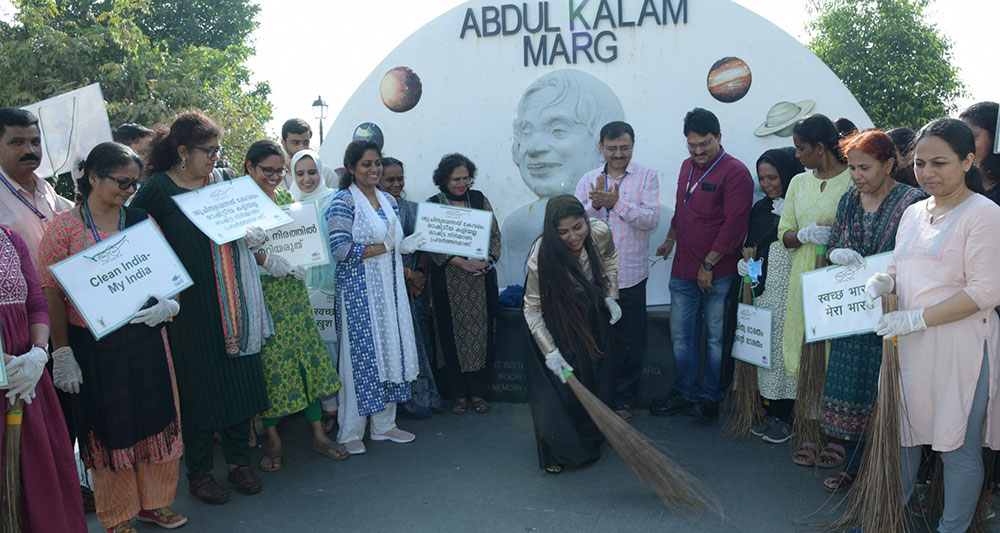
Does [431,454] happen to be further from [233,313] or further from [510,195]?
[510,195]

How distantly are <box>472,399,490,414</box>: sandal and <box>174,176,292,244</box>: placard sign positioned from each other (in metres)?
1.91

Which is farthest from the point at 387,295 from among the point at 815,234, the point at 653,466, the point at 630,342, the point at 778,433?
the point at 778,433

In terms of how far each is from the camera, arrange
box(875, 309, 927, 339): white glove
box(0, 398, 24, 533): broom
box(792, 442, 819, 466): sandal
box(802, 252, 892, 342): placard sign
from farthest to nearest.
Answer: box(792, 442, 819, 466): sandal → box(802, 252, 892, 342): placard sign → box(875, 309, 927, 339): white glove → box(0, 398, 24, 533): broom

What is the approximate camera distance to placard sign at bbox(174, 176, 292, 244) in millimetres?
3096

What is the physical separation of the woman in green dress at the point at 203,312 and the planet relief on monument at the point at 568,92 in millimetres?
2539

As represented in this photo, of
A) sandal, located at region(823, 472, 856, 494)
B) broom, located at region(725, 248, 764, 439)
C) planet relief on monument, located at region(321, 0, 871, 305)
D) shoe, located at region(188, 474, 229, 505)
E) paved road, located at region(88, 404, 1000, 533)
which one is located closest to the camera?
paved road, located at region(88, 404, 1000, 533)

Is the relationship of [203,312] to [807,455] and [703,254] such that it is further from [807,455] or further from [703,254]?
[807,455]

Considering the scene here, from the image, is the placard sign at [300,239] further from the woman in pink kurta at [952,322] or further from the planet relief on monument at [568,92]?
A: the woman in pink kurta at [952,322]

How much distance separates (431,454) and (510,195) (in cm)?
233

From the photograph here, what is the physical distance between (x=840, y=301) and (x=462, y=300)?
2.31m

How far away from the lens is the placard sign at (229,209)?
3.10 meters

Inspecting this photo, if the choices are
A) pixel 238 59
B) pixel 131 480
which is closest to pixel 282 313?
pixel 131 480

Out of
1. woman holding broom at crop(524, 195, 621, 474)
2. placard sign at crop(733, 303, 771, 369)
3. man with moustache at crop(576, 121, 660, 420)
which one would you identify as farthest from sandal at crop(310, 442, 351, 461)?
placard sign at crop(733, 303, 771, 369)

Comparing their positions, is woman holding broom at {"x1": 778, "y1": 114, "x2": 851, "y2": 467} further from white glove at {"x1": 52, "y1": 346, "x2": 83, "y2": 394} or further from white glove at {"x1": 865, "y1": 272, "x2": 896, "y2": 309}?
white glove at {"x1": 52, "y1": 346, "x2": 83, "y2": 394}
